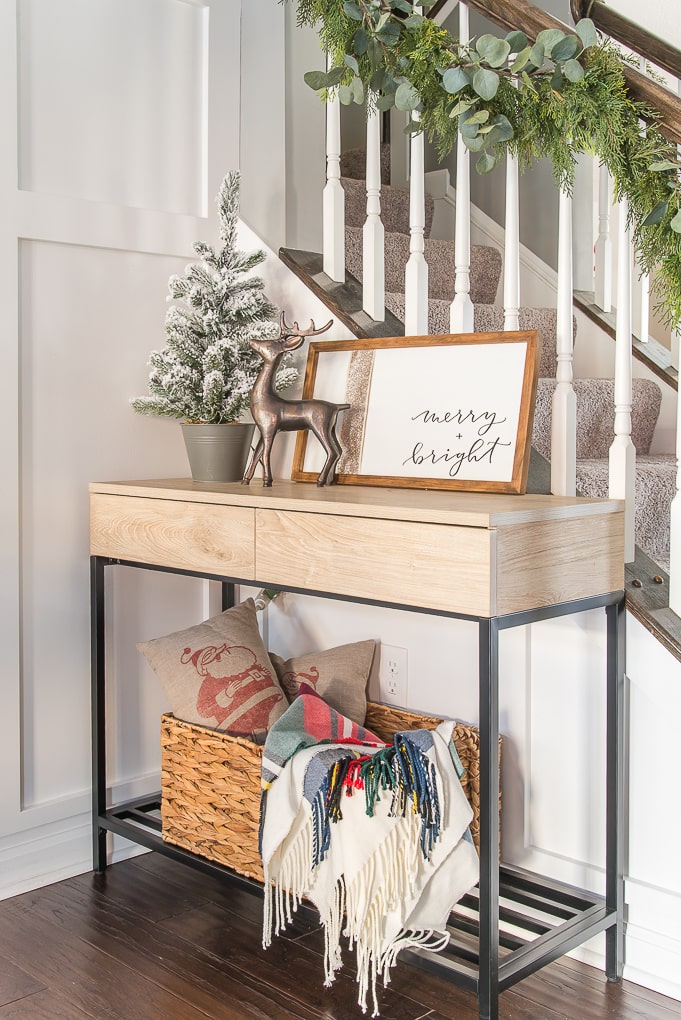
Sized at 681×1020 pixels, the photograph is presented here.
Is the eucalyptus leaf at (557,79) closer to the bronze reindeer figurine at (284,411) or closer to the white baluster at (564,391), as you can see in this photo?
the white baluster at (564,391)

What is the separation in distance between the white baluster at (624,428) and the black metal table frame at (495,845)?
148mm

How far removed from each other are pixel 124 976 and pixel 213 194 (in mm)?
1770

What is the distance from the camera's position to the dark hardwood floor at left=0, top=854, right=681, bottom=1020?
5.47 ft

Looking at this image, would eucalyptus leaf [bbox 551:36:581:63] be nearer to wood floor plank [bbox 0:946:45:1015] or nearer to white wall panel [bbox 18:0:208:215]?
white wall panel [bbox 18:0:208:215]

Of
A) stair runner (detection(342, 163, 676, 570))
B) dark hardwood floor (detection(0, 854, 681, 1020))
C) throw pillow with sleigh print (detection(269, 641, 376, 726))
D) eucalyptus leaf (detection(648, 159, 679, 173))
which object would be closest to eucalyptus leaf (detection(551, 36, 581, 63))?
eucalyptus leaf (detection(648, 159, 679, 173))

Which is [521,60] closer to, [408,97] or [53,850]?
[408,97]

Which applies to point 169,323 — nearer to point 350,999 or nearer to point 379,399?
point 379,399

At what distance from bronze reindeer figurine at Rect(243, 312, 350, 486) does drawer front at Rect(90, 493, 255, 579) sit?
0.17 meters

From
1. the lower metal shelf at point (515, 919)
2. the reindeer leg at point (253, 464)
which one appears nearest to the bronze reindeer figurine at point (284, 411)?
the reindeer leg at point (253, 464)

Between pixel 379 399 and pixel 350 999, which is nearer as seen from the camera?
pixel 350 999

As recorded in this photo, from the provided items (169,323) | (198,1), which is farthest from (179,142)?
(169,323)

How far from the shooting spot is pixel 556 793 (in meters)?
1.87

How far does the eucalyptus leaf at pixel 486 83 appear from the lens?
149 centimetres

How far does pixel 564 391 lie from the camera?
180cm
